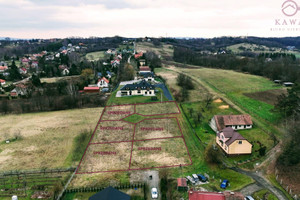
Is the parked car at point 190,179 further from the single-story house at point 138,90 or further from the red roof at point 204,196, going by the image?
the single-story house at point 138,90

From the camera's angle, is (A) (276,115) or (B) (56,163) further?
(A) (276,115)

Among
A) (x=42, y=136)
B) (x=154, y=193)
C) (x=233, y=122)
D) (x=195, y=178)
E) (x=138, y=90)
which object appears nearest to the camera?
→ (x=154, y=193)

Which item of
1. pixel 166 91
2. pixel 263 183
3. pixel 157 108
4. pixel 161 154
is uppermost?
pixel 166 91

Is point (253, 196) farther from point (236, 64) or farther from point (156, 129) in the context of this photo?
point (236, 64)

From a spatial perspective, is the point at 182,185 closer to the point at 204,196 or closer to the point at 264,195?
the point at 204,196

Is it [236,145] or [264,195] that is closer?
[264,195]

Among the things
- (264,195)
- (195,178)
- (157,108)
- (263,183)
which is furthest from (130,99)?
(264,195)

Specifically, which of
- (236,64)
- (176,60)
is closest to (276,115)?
(236,64)

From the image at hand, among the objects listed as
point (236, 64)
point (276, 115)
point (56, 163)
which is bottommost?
point (56, 163)
